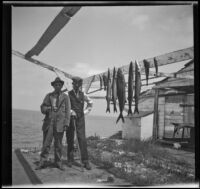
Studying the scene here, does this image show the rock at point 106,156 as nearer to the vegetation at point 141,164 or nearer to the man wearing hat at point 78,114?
the vegetation at point 141,164

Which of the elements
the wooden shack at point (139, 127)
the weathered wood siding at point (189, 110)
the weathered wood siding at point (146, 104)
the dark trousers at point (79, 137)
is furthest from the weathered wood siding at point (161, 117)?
the dark trousers at point (79, 137)

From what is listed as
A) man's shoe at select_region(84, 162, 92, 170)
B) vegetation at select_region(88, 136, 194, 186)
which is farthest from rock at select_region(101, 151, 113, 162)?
man's shoe at select_region(84, 162, 92, 170)

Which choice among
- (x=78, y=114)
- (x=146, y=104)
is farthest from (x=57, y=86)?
(x=146, y=104)

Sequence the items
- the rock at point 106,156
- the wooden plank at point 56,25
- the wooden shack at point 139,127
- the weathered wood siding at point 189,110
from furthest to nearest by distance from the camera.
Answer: the wooden shack at point 139,127
the weathered wood siding at point 189,110
the rock at point 106,156
the wooden plank at point 56,25

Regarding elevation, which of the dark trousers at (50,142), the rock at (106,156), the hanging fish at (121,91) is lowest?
the rock at (106,156)

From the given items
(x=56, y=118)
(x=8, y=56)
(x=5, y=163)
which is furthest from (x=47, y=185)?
(x=8, y=56)

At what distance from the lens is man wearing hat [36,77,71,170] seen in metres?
6.59

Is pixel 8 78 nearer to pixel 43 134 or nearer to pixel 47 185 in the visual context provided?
pixel 43 134

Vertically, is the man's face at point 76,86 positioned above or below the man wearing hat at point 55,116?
above

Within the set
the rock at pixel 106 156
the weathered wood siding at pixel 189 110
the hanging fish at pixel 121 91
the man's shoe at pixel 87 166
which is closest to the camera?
the hanging fish at pixel 121 91

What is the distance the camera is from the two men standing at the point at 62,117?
659cm

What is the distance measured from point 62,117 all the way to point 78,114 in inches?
15.9

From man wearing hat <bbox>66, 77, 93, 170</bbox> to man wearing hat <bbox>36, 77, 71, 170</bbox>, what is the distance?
162mm

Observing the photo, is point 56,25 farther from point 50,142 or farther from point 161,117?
point 161,117
